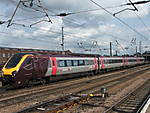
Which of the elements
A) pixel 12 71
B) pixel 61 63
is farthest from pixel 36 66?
pixel 61 63

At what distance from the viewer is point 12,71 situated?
51.9ft

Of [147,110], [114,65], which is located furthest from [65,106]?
[114,65]

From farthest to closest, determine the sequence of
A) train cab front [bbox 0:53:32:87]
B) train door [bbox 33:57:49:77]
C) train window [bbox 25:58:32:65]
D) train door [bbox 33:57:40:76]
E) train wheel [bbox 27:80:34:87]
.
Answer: train door [bbox 33:57:49:77]
train door [bbox 33:57:40:76]
train wheel [bbox 27:80:34:87]
train window [bbox 25:58:32:65]
train cab front [bbox 0:53:32:87]

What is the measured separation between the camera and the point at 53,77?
2055 centimetres

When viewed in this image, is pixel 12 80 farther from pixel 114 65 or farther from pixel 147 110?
pixel 114 65

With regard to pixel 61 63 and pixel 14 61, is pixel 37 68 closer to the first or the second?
pixel 14 61

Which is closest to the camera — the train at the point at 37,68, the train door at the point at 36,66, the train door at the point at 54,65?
the train at the point at 37,68

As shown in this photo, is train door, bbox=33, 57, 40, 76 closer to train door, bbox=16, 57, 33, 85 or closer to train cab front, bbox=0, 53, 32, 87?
train door, bbox=16, 57, 33, 85

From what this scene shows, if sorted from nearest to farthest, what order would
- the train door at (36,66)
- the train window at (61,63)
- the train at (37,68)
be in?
1. the train at (37,68)
2. the train door at (36,66)
3. the train window at (61,63)

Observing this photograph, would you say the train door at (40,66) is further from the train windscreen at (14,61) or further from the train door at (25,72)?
the train windscreen at (14,61)

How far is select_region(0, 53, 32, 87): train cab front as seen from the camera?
1571 cm

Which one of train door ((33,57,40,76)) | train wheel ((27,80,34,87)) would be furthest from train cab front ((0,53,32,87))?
train wheel ((27,80,34,87))

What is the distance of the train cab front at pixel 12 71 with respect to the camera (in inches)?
619

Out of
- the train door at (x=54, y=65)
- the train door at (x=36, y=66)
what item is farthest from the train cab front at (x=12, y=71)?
the train door at (x=54, y=65)
